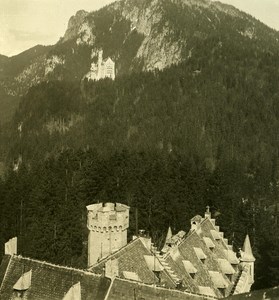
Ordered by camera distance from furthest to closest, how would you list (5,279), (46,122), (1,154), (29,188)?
(46,122) → (1,154) → (29,188) → (5,279)

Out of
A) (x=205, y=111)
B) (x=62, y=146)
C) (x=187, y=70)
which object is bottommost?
(x=62, y=146)

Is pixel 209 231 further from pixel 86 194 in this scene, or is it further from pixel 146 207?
pixel 86 194

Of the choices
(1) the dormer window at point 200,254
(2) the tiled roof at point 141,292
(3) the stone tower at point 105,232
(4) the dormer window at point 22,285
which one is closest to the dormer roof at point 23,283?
(4) the dormer window at point 22,285

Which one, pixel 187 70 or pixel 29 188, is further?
pixel 187 70

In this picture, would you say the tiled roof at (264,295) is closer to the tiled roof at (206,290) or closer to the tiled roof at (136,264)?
the tiled roof at (136,264)

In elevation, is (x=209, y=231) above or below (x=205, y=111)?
below

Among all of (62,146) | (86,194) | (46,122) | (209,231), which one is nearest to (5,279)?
(209,231)

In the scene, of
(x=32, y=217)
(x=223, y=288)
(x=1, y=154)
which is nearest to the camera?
(x=223, y=288)

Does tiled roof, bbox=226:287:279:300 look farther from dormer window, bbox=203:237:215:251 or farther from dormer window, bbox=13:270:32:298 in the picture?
dormer window, bbox=203:237:215:251
